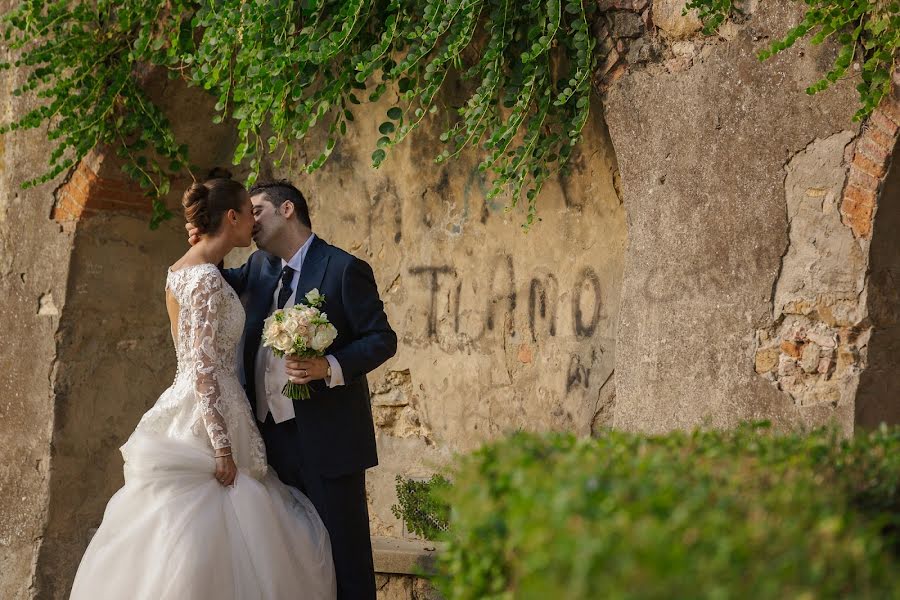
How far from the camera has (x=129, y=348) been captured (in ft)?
21.3

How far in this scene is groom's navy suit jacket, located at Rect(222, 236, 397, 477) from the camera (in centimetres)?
423

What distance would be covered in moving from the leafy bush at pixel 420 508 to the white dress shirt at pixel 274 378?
3.20 ft

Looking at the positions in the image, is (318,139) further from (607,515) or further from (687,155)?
(607,515)

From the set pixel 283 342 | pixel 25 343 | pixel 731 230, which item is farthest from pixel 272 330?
pixel 25 343

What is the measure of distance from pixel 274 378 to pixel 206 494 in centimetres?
58

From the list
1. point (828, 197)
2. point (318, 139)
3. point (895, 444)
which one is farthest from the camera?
point (318, 139)

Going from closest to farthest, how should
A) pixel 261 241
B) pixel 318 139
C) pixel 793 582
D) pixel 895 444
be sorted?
pixel 793 582 → pixel 895 444 → pixel 261 241 → pixel 318 139

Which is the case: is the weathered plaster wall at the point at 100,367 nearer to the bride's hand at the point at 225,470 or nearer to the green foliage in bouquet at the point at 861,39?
the bride's hand at the point at 225,470

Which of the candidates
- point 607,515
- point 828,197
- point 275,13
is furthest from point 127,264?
point 607,515

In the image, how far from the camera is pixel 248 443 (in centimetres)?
423

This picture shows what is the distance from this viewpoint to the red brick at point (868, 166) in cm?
371

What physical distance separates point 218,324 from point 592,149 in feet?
6.89

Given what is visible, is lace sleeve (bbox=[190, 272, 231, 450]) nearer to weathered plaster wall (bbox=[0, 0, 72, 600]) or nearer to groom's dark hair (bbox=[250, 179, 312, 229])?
groom's dark hair (bbox=[250, 179, 312, 229])

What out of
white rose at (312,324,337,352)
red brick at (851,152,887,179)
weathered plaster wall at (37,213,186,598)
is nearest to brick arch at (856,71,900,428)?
red brick at (851,152,887,179)
